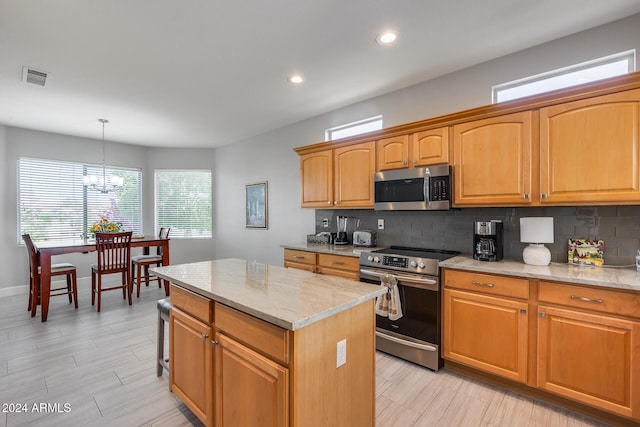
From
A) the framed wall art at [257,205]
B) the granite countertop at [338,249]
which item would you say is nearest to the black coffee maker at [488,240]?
the granite countertop at [338,249]

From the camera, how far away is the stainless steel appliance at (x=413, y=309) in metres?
2.48

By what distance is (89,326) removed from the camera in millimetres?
3445

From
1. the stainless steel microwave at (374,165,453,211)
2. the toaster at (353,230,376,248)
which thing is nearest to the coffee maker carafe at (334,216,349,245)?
the toaster at (353,230,376,248)

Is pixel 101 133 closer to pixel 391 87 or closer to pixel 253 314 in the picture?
pixel 391 87

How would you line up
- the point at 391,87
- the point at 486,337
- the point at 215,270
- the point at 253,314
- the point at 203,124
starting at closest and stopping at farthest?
the point at 253,314 → the point at 215,270 → the point at 486,337 → the point at 391,87 → the point at 203,124

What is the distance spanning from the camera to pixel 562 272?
2037mm

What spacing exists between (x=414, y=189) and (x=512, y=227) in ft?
2.93

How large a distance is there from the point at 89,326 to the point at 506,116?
474 centimetres

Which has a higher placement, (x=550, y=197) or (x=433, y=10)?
(x=433, y=10)

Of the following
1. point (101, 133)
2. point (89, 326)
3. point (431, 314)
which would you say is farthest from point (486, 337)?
point (101, 133)

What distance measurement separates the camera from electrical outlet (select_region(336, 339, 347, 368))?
4.43 feet

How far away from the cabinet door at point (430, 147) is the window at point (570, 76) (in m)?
0.62

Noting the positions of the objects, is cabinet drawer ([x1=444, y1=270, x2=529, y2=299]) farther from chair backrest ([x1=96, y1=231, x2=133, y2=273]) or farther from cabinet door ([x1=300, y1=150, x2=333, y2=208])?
chair backrest ([x1=96, y1=231, x2=133, y2=273])

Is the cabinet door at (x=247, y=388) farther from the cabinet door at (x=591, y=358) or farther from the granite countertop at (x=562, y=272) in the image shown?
the cabinet door at (x=591, y=358)
